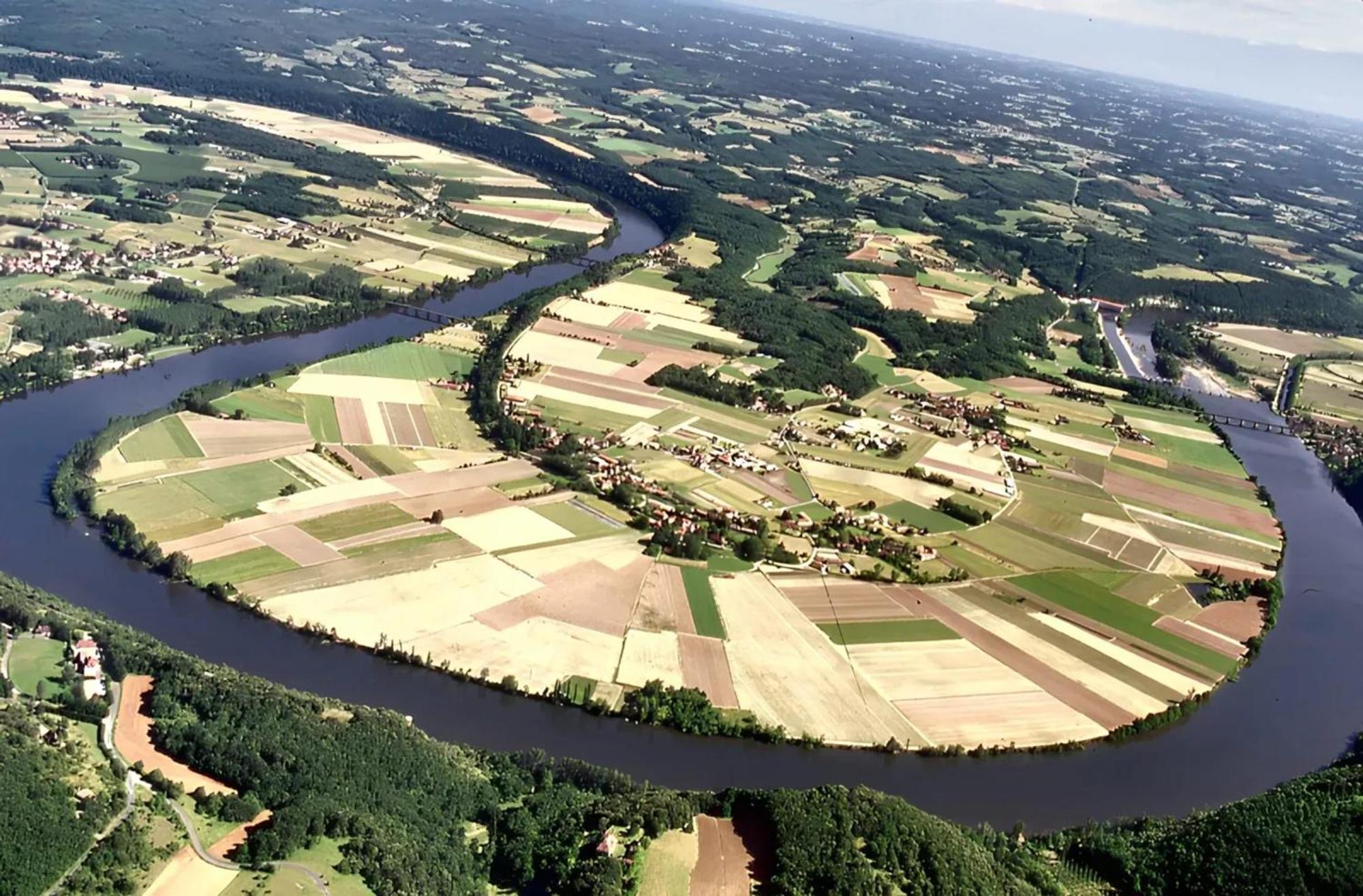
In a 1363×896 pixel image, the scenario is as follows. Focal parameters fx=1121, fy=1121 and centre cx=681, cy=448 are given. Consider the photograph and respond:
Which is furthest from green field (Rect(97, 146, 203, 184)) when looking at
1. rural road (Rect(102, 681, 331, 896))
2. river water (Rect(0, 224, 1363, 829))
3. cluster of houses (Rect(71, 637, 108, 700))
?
rural road (Rect(102, 681, 331, 896))

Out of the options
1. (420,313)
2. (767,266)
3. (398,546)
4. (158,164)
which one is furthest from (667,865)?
(158,164)

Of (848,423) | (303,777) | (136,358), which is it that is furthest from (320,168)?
(303,777)

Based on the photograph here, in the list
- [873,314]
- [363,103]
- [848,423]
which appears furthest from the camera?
[363,103]

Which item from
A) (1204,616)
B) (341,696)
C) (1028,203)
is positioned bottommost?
(341,696)

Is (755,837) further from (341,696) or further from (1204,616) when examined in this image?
(1204,616)

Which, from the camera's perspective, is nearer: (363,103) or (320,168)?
(320,168)

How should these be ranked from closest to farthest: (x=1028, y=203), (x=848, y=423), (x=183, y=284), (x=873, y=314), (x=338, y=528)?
(x=338, y=528) → (x=848, y=423) → (x=183, y=284) → (x=873, y=314) → (x=1028, y=203)

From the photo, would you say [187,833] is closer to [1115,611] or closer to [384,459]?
[384,459]
